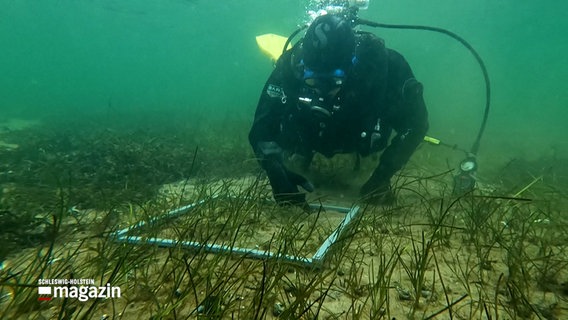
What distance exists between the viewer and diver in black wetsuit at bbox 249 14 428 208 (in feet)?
12.4

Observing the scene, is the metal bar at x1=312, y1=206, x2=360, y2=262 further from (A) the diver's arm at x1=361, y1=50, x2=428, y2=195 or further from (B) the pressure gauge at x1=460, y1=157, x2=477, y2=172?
(B) the pressure gauge at x1=460, y1=157, x2=477, y2=172

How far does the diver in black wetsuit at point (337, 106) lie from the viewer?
379 centimetres

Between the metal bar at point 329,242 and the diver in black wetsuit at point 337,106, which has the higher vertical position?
the diver in black wetsuit at point 337,106

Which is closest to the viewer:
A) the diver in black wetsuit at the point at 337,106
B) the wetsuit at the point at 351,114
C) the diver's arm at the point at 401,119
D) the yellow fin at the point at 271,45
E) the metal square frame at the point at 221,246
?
the metal square frame at the point at 221,246

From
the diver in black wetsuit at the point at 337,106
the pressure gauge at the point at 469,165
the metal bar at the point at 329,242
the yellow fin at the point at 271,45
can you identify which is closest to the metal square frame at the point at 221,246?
the metal bar at the point at 329,242

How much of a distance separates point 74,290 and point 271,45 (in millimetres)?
8153

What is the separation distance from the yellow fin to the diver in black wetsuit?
3.94m

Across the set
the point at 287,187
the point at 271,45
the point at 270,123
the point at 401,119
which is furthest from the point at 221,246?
the point at 271,45

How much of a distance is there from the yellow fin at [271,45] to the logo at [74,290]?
7.17 meters

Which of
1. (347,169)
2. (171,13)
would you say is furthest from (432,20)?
(347,169)

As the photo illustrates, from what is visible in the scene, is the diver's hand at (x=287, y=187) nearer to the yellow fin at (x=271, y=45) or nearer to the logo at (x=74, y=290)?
the logo at (x=74, y=290)

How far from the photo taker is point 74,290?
1556mm

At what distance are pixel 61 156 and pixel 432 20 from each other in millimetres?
47666

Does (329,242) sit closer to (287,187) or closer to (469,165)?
(287,187)
